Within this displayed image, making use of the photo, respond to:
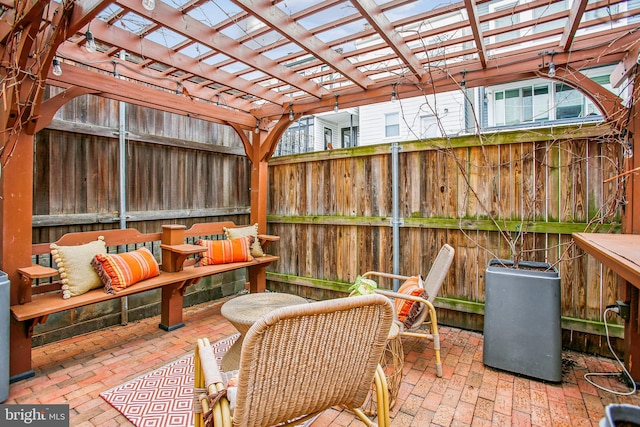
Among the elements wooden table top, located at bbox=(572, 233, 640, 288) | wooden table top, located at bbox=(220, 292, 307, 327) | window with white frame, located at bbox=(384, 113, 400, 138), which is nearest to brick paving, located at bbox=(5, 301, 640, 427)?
wooden table top, located at bbox=(220, 292, 307, 327)

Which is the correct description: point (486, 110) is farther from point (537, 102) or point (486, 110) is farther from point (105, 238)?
point (105, 238)

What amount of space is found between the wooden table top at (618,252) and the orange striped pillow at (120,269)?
329 cm

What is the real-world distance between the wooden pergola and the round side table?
1.50m

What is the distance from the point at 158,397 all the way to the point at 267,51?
2684mm

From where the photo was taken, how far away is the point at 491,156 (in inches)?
131

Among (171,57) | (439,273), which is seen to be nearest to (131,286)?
(171,57)

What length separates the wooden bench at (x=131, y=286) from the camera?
2443 mm

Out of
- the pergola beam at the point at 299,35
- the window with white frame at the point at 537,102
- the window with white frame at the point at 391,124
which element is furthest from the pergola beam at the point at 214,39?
the window with white frame at the point at 391,124

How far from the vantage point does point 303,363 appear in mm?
1211

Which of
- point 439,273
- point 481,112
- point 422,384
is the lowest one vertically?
point 422,384

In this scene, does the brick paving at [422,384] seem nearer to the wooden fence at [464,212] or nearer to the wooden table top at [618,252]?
the wooden fence at [464,212]

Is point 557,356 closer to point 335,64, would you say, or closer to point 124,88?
point 335,64

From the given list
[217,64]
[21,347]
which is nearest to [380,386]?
[21,347]

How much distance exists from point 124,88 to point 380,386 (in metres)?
3.16
